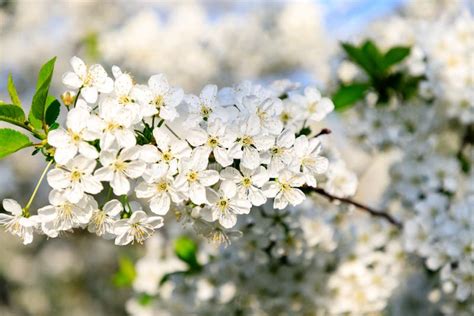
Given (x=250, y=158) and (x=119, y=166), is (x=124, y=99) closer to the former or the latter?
(x=119, y=166)

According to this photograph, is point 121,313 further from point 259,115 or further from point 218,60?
point 259,115

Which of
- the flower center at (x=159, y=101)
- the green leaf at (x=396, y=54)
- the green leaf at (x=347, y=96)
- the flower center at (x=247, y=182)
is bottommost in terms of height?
the flower center at (x=247, y=182)

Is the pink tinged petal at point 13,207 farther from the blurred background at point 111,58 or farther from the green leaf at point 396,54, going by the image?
the blurred background at point 111,58

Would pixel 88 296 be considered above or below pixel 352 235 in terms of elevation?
above

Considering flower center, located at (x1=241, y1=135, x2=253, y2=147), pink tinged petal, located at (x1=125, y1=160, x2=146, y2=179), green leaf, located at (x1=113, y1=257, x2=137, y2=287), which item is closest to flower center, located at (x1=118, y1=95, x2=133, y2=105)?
pink tinged petal, located at (x1=125, y1=160, x2=146, y2=179)

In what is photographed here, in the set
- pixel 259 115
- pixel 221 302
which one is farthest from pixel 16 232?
pixel 221 302

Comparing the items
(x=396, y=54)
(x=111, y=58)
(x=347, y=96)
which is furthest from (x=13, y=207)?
(x=111, y=58)

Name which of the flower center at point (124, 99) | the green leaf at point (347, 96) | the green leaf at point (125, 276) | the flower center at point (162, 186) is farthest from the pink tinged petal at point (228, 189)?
the green leaf at point (125, 276)

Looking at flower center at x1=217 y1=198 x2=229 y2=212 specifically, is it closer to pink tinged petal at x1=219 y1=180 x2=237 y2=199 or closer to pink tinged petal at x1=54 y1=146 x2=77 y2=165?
pink tinged petal at x1=219 y1=180 x2=237 y2=199
